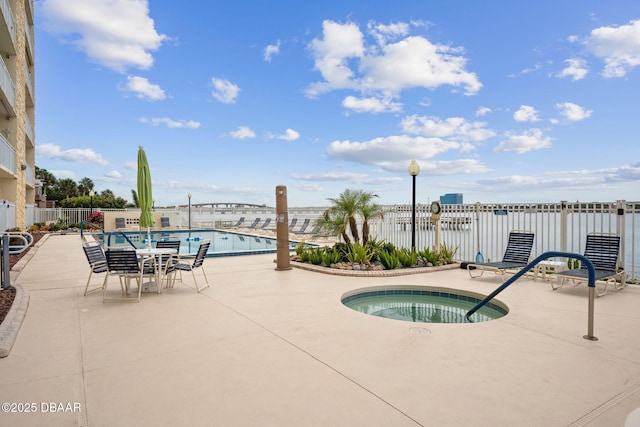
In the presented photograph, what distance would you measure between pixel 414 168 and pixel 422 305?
14.6 ft

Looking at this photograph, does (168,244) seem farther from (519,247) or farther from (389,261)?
(519,247)

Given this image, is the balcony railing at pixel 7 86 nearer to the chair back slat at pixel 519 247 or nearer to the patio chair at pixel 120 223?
the patio chair at pixel 120 223

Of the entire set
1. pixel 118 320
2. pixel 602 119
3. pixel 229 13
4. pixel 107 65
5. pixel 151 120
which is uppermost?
pixel 229 13

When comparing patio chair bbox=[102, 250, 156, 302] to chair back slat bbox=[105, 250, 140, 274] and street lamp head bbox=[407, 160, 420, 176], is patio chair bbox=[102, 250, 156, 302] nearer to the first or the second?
chair back slat bbox=[105, 250, 140, 274]

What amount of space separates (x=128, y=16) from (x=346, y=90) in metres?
11.1

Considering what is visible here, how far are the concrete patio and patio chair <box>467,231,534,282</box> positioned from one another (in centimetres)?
184

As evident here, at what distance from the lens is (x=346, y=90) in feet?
63.5

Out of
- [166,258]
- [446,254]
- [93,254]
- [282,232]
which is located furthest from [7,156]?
[446,254]

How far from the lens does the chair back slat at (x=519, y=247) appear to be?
7.75m

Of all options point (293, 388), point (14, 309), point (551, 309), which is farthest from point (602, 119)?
point (14, 309)

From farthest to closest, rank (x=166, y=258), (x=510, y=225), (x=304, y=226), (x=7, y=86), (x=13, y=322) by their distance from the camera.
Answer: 1. (x=304, y=226)
2. (x=7, y=86)
3. (x=510, y=225)
4. (x=166, y=258)
5. (x=13, y=322)

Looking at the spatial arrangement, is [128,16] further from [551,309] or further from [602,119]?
[602,119]

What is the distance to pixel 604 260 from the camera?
668cm

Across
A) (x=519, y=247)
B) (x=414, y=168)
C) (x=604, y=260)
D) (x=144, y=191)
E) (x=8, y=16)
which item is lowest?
(x=604, y=260)
